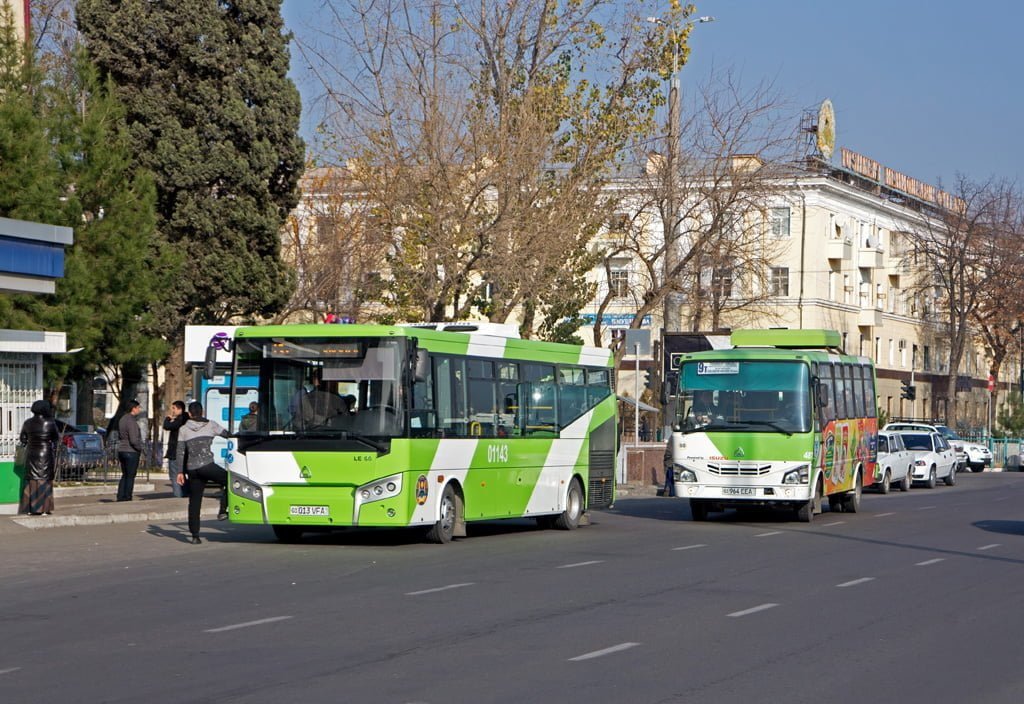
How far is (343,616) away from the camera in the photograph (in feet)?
41.6

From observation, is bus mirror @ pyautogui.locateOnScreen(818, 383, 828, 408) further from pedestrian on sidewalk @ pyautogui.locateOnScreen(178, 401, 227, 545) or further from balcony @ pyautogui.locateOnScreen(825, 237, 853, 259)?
balcony @ pyautogui.locateOnScreen(825, 237, 853, 259)

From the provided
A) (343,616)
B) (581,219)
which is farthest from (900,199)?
(343,616)

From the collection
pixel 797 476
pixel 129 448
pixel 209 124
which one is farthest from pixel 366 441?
pixel 209 124

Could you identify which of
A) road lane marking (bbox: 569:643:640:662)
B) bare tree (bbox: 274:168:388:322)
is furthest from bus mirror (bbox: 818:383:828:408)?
bare tree (bbox: 274:168:388:322)

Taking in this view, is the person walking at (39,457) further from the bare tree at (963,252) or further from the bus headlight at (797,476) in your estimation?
the bare tree at (963,252)

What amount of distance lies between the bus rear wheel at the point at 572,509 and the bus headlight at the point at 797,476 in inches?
131

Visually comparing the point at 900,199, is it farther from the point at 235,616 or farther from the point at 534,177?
the point at 235,616

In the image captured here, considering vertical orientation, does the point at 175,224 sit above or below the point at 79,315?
above

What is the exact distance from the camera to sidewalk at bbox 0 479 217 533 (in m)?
22.2

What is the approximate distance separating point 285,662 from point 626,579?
20.7 ft

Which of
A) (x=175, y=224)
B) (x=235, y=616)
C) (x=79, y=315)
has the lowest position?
(x=235, y=616)

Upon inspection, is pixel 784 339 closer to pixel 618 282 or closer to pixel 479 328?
pixel 479 328

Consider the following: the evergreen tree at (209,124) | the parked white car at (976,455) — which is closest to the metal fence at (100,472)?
the evergreen tree at (209,124)

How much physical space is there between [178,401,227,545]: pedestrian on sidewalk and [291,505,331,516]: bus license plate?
1.49 m
